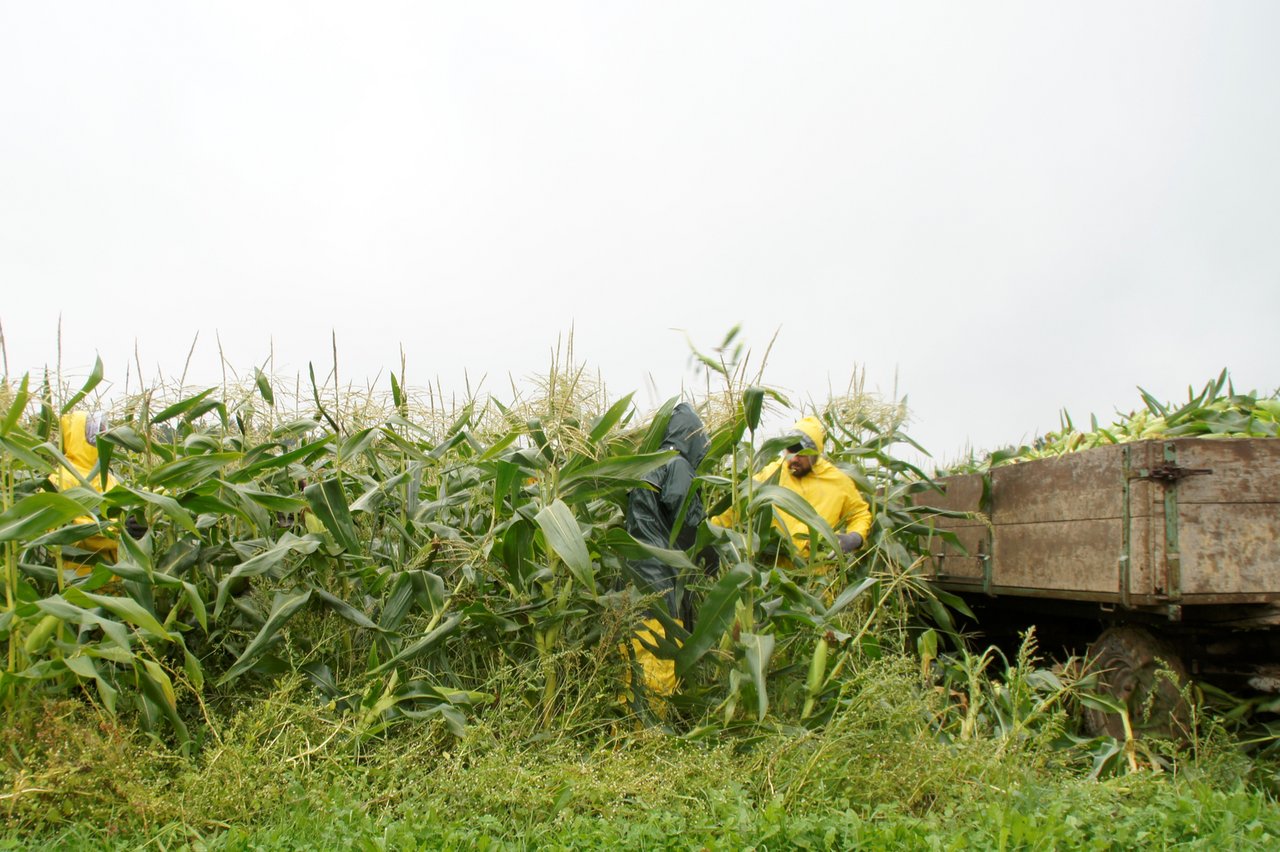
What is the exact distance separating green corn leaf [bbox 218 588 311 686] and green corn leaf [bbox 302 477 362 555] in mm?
295

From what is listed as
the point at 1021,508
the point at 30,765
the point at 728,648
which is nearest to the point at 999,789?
the point at 728,648

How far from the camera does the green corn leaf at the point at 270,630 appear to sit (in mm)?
3740

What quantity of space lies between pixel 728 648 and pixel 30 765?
2.64 m

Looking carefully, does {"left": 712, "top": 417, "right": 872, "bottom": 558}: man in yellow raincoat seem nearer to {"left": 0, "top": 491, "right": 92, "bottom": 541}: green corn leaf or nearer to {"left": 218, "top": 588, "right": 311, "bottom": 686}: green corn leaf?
{"left": 218, "top": 588, "right": 311, "bottom": 686}: green corn leaf

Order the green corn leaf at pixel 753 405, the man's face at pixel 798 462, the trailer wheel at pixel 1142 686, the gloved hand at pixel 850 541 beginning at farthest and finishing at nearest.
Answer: the man's face at pixel 798 462 < the gloved hand at pixel 850 541 < the trailer wheel at pixel 1142 686 < the green corn leaf at pixel 753 405

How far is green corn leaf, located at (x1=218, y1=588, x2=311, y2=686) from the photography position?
3740 millimetres

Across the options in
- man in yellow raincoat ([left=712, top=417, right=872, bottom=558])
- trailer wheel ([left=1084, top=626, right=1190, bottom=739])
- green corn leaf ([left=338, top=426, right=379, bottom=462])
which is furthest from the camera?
man in yellow raincoat ([left=712, top=417, right=872, bottom=558])

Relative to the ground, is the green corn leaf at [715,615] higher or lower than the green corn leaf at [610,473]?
lower

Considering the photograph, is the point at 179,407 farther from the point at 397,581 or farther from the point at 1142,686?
the point at 1142,686

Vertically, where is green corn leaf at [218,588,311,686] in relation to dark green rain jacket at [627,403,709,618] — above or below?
below

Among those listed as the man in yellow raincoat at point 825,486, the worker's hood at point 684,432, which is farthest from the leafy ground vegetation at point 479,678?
the man in yellow raincoat at point 825,486

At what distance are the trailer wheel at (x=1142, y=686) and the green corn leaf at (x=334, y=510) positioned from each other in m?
3.55

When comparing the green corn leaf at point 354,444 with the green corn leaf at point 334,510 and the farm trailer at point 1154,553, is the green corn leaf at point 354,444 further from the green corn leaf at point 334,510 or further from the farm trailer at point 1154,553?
the farm trailer at point 1154,553

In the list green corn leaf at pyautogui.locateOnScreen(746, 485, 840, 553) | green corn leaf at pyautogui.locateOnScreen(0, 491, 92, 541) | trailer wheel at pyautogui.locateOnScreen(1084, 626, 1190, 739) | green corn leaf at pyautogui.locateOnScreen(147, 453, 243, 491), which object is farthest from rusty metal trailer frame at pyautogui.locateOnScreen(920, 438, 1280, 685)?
green corn leaf at pyautogui.locateOnScreen(0, 491, 92, 541)
